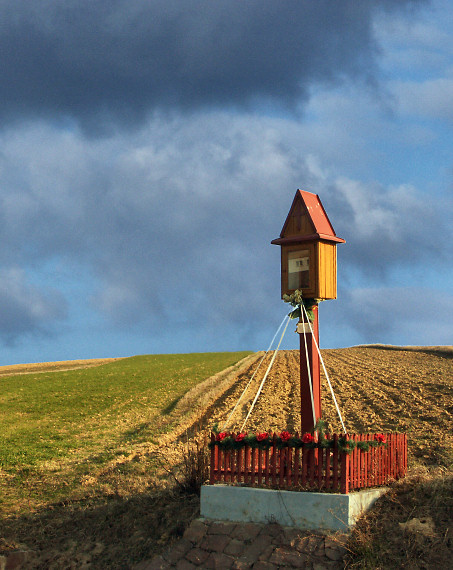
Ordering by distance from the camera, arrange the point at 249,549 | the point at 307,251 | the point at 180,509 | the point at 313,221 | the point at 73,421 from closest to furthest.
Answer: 1. the point at 249,549
2. the point at 180,509
3. the point at 313,221
4. the point at 307,251
5. the point at 73,421

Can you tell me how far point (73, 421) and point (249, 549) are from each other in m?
20.3

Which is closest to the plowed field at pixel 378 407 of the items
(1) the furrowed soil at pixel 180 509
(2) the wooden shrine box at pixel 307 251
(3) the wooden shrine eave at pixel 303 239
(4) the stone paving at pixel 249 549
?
(1) the furrowed soil at pixel 180 509

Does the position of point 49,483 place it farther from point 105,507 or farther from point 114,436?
point 114,436

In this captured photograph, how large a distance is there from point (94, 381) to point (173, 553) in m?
39.7

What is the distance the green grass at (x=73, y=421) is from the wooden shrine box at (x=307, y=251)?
9.15 meters

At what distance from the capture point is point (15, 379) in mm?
55000

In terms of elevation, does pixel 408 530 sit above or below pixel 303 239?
below

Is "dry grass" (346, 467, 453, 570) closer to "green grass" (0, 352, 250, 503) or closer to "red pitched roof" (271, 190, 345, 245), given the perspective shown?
"red pitched roof" (271, 190, 345, 245)

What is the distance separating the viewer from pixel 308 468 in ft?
41.9

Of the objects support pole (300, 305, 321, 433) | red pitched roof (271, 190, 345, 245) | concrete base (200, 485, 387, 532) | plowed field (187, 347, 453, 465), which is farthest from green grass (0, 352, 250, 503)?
red pitched roof (271, 190, 345, 245)

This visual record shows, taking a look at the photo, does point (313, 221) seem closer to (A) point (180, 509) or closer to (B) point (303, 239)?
(B) point (303, 239)

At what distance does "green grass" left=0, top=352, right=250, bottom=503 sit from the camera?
66.1 ft

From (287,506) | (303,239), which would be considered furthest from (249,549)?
(303,239)

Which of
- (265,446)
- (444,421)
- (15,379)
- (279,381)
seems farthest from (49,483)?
(15,379)
